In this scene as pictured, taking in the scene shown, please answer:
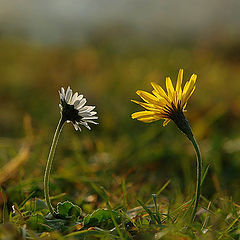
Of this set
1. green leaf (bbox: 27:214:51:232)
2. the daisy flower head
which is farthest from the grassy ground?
the daisy flower head

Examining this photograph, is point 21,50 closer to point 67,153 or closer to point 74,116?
point 67,153

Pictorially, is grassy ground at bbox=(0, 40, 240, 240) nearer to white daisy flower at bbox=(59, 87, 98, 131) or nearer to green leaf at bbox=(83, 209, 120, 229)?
green leaf at bbox=(83, 209, 120, 229)

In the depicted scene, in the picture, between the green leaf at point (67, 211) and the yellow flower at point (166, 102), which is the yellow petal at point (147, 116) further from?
the green leaf at point (67, 211)

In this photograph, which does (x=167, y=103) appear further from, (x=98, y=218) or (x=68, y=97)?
(x=98, y=218)

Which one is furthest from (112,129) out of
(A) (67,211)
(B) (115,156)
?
(A) (67,211)

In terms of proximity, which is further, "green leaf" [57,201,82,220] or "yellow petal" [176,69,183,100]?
"green leaf" [57,201,82,220]

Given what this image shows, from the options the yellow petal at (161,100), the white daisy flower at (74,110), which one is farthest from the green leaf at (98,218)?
the yellow petal at (161,100)
